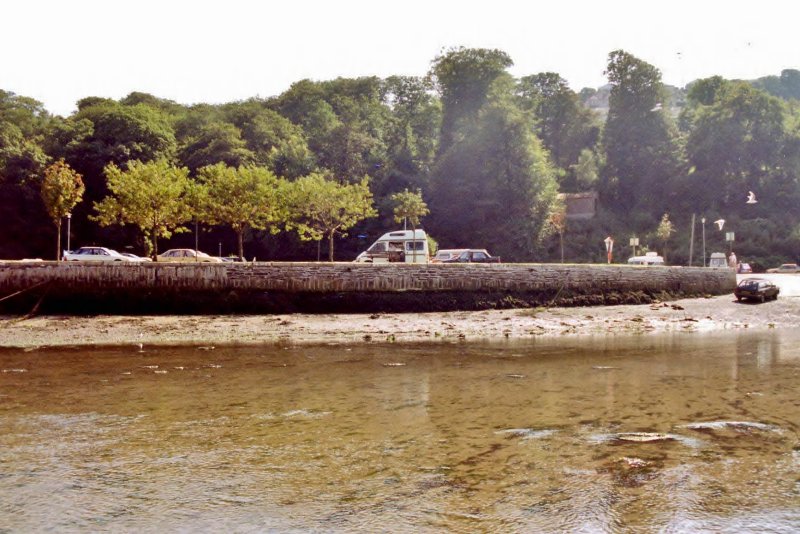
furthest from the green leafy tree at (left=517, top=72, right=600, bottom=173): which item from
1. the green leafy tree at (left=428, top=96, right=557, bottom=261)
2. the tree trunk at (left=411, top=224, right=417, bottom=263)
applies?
the tree trunk at (left=411, top=224, right=417, bottom=263)

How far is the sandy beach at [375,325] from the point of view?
2447 cm

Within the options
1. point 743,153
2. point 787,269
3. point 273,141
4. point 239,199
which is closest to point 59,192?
point 239,199

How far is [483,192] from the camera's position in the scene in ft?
213

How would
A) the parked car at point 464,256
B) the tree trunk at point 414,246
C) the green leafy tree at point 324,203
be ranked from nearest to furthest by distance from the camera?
1. the tree trunk at point 414,246
2. the green leafy tree at point 324,203
3. the parked car at point 464,256

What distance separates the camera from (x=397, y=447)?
10625 mm

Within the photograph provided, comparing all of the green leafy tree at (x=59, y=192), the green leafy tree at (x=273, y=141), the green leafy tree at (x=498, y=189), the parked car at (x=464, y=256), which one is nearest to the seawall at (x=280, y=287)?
the green leafy tree at (x=59, y=192)

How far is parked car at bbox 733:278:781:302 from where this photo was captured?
119ft

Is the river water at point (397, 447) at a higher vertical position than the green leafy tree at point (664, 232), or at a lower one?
lower

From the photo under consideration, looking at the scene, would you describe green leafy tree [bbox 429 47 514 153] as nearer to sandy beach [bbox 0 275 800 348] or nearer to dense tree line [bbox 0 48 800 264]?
dense tree line [bbox 0 48 800 264]

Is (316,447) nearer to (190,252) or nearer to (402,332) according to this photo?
(402,332)

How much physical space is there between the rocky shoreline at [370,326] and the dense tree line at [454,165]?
752 inches

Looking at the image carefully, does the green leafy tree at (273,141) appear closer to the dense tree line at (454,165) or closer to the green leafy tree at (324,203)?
the dense tree line at (454,165)

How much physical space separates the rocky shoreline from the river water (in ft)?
18.3

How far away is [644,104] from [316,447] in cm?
7968
